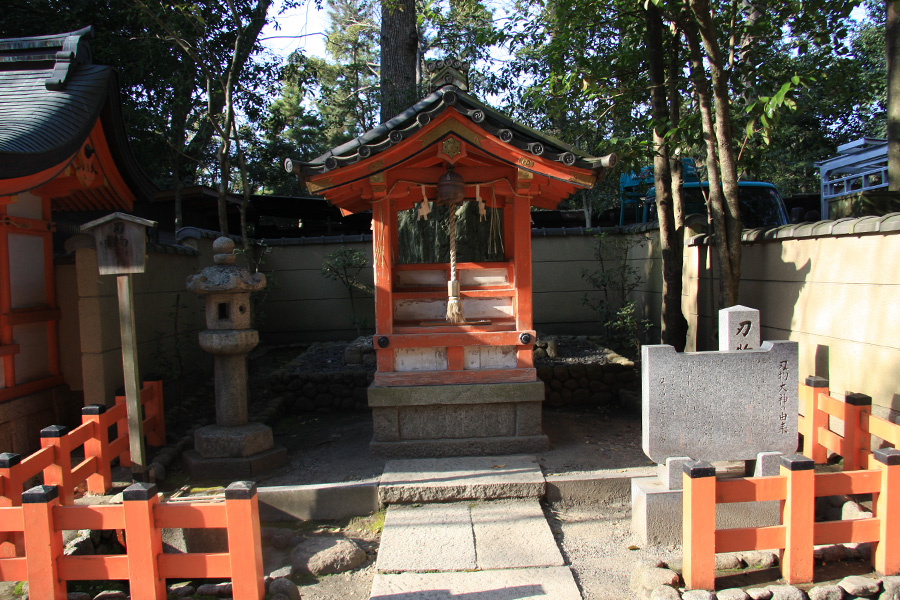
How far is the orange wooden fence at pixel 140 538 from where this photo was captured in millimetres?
3127

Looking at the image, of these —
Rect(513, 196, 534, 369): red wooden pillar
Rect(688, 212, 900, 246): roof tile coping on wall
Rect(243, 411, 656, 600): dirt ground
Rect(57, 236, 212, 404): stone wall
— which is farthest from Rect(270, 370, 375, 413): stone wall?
Rect(688, 212, 900, 246): roof tile coping on wall

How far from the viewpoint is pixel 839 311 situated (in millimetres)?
5117

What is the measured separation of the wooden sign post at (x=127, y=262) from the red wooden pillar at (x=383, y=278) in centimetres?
211

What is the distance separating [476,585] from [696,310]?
212 inches

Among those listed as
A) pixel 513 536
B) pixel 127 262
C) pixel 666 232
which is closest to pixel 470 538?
pixel 513 536

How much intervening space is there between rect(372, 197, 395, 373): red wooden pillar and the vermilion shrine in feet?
0.03

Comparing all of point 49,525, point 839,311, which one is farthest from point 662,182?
point 49,525

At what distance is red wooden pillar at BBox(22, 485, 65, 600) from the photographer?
3121 millimetres

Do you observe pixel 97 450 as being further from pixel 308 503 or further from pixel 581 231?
pixel 581 231

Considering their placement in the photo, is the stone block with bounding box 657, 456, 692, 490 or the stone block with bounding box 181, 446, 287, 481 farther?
the stone block with bounding box 181, 446, 287, 481

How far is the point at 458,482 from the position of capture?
5027 mm

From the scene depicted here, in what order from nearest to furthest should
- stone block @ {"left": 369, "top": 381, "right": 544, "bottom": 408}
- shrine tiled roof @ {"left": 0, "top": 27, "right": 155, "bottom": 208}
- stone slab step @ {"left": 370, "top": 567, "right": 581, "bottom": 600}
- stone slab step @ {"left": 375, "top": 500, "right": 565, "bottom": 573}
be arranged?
stone slab step @ {"left": 370, "top": 567, "right": 581, "bottom": 600}
stone slab step @ {"left": 375, "top": 500, "right": 565, "bottom": 573}
shrine tiled roof @ {"left": 0, "top": 27, "right": 155, "bottom": 208}
stone block @ {"left": 369, "top": 381, "right": 544, "bottom": 408}

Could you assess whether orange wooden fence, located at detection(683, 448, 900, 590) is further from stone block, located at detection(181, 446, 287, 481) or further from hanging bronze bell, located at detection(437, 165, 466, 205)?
stone block, located at detection(181, 446, 287, 481)

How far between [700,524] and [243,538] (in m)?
2.69
